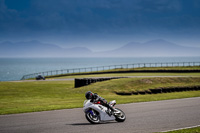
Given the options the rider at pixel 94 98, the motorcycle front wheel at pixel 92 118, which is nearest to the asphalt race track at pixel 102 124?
the motorcycle front wheel at pixel 92 118

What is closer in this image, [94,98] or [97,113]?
[94,98]

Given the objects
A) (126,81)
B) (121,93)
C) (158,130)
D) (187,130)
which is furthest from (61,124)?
(126,81)

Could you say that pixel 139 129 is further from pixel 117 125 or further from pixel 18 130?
pixel 18 130

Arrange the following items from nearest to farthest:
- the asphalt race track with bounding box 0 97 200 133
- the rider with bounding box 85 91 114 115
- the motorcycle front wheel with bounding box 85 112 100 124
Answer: the asphalt race track with bounding box 0 97 200 133, the rider with bounding box 85 91 114 115, the motorcycle front wheel with bounding box 85 112 100 124

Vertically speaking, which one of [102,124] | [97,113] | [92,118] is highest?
[97,113]

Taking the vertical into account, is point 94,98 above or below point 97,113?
above

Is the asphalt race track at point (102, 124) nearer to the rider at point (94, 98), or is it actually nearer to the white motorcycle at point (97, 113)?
the white motorcycle at point (97, 113)

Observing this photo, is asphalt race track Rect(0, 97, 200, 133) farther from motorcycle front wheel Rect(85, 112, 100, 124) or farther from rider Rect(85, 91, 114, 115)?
rider Rect(85, 91, 114, 115)

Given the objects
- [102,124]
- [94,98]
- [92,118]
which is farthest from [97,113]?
[94,98]

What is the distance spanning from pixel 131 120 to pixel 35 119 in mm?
4351

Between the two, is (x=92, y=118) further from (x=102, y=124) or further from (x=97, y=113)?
(x=102, y=124)

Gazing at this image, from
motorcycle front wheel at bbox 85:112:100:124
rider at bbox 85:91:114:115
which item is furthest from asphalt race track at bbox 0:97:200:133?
rider at bbox 85:91:114:115

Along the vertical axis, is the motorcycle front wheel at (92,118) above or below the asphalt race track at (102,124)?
above

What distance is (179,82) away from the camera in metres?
35.8
